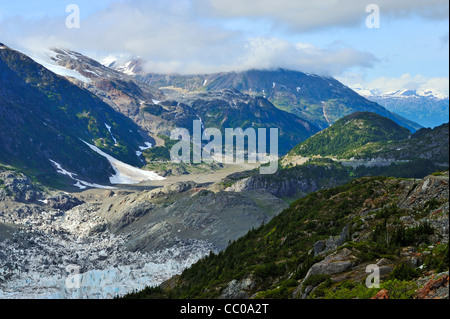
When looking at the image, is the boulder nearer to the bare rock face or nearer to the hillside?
the hillside

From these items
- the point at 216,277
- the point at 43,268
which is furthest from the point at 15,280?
the point at 216,277

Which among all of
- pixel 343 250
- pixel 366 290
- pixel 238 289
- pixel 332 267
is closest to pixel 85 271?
pixel 238 289

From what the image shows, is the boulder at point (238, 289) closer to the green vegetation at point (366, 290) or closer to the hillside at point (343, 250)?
the hillside at point (343, 250)

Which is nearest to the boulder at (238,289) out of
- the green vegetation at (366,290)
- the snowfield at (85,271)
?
the green vegetation at (366,290)

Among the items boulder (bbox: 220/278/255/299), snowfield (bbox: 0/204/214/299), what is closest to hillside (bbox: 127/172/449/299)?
boulder (bbox: 220/278/255/299)

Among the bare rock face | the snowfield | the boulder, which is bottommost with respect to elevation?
the snowfield

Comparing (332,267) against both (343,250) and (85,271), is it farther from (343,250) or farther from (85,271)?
(85,271)
